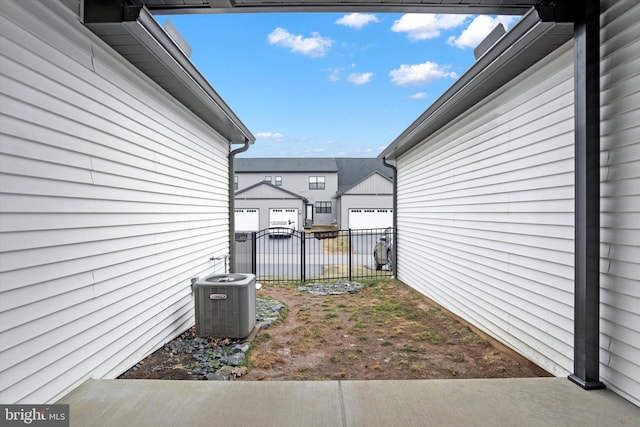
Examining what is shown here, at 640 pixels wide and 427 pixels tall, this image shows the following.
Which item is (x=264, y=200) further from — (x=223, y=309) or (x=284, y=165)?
(x=223, y=309)

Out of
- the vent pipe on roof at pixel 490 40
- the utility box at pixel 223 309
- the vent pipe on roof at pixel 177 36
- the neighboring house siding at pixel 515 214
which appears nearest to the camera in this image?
the neighboring house siding at pixel 515 214

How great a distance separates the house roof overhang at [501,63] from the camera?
104 inches

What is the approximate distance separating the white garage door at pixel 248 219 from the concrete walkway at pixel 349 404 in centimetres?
2128

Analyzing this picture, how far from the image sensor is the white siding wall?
6.59 ft

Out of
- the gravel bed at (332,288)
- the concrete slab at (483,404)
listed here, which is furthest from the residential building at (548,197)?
the gravel bed at (332,288)

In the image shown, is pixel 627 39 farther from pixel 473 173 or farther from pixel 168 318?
A: pixel 168 318

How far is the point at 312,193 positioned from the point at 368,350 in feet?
82.9

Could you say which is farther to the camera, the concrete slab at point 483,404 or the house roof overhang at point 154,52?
the house roof overhang at point 154,52

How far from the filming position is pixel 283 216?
23688mm

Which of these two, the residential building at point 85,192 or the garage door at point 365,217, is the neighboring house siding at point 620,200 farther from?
the garage door at point 365,217

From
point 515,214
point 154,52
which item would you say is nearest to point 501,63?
point 515,214

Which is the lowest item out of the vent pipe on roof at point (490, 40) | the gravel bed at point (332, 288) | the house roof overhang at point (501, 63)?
the gravel bed at point (332, 288)

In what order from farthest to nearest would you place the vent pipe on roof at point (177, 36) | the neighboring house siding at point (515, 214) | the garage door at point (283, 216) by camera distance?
the garage door at point (283, 216), the vent pipe on roof at point (177, 36), the neighboring house siding at point (515, 214)

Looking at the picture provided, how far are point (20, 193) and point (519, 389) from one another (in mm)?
3518
